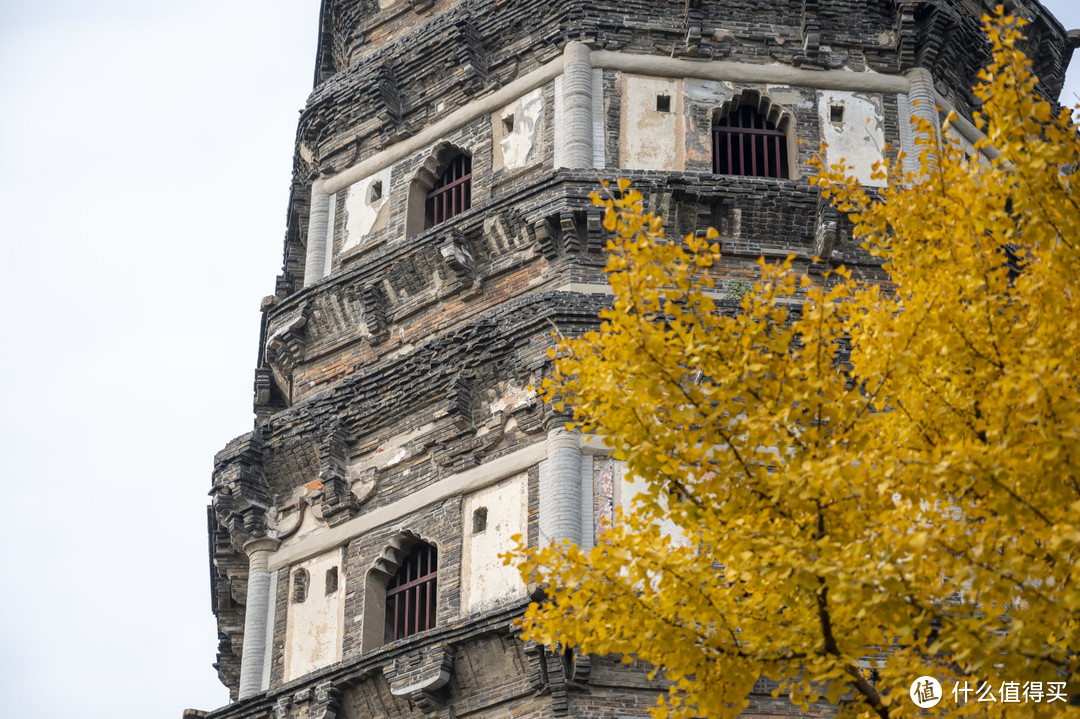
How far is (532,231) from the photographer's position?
16516 mm

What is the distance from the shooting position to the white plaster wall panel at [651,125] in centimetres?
1700

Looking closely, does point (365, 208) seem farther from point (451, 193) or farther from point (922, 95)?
point (922, 95)

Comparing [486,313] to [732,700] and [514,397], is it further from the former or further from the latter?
[732,700]

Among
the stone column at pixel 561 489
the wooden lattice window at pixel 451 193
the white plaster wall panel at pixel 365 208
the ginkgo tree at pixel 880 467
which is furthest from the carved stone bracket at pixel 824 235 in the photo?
the ginkgo tree at pixel 880 467

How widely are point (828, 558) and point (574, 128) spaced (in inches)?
389

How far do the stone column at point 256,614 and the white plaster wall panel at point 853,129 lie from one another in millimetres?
7348

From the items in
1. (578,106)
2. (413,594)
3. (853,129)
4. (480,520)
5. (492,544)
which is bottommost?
(413,594)

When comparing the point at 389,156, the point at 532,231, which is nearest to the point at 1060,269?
the point at 532,231

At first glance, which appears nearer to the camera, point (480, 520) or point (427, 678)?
point (427, 678)

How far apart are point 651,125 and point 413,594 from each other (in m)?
5.68

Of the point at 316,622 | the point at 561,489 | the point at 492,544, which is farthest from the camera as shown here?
the point at 316,622

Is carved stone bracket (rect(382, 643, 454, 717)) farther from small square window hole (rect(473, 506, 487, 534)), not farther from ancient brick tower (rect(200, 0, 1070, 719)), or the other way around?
small square window hole (rect(473, 506, 487, 534))

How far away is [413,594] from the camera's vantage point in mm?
15680

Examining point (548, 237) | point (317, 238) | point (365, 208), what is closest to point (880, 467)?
point (548, 237)
